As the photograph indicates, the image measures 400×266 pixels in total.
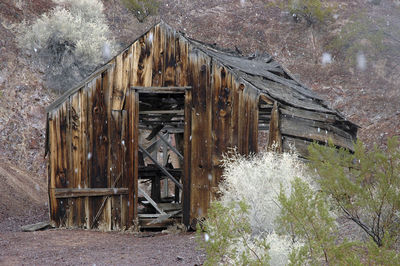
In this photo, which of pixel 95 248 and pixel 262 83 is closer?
pixel 95 248

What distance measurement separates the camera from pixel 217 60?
10703 mm

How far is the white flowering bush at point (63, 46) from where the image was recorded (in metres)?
22.5

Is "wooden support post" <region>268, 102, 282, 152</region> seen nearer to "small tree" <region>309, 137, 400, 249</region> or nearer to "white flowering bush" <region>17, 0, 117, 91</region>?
"small tree" <region>309, 137, 400, 249</region>

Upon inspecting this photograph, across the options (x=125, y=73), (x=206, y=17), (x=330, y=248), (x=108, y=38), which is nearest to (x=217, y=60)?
(x=125, y=73)

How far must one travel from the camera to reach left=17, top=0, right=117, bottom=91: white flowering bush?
22.5 meters

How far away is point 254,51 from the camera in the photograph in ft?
91.2

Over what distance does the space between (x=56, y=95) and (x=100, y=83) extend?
37.3 ft

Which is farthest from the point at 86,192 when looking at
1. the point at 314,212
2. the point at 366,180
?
the point at 314,212

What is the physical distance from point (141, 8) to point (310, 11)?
34.4 ft

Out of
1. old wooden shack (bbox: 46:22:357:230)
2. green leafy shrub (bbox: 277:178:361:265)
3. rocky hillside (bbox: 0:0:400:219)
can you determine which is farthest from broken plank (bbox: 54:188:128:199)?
rocky hillside (bbox: 0:0:400:219)

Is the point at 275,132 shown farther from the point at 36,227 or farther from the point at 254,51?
the point at 254,51

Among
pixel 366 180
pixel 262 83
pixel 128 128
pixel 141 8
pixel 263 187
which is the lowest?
pixel 263 187

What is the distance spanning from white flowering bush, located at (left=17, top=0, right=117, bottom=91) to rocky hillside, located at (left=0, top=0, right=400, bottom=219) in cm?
53

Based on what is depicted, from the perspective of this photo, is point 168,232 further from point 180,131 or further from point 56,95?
point 56,95
